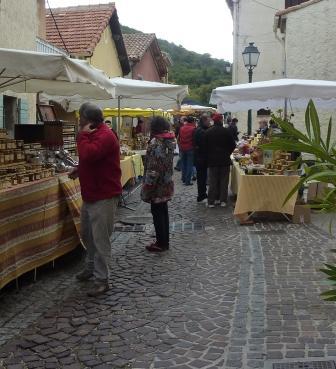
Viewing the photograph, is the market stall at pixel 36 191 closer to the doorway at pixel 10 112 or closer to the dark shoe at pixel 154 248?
the dark shoe at pixel 154 248

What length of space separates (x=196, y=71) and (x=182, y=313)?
63.9 metres

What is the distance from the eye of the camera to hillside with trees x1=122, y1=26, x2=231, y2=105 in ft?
194

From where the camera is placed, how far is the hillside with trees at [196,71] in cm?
5925

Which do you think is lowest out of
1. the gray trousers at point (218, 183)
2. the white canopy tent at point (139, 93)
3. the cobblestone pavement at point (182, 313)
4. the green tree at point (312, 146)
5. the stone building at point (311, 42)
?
the cobblestone pavement at point (182, 313)

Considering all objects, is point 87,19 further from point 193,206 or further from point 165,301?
point 165,301

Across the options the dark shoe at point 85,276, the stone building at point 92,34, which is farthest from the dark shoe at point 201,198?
the stone building at point 92,34

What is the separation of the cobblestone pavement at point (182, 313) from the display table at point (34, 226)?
0.28 m

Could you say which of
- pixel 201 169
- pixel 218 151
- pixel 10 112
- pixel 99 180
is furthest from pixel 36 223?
pixel 10 112

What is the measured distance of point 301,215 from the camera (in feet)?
29.8

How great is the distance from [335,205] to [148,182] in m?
4.75

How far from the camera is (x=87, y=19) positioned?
2281cm

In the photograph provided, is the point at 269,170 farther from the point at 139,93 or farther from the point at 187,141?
the point at 187,141

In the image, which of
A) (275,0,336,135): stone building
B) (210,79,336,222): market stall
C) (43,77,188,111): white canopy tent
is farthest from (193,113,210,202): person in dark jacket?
(275,0,336,135): stone building

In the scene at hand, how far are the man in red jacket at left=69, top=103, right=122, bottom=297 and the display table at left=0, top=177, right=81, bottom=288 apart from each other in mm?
633
